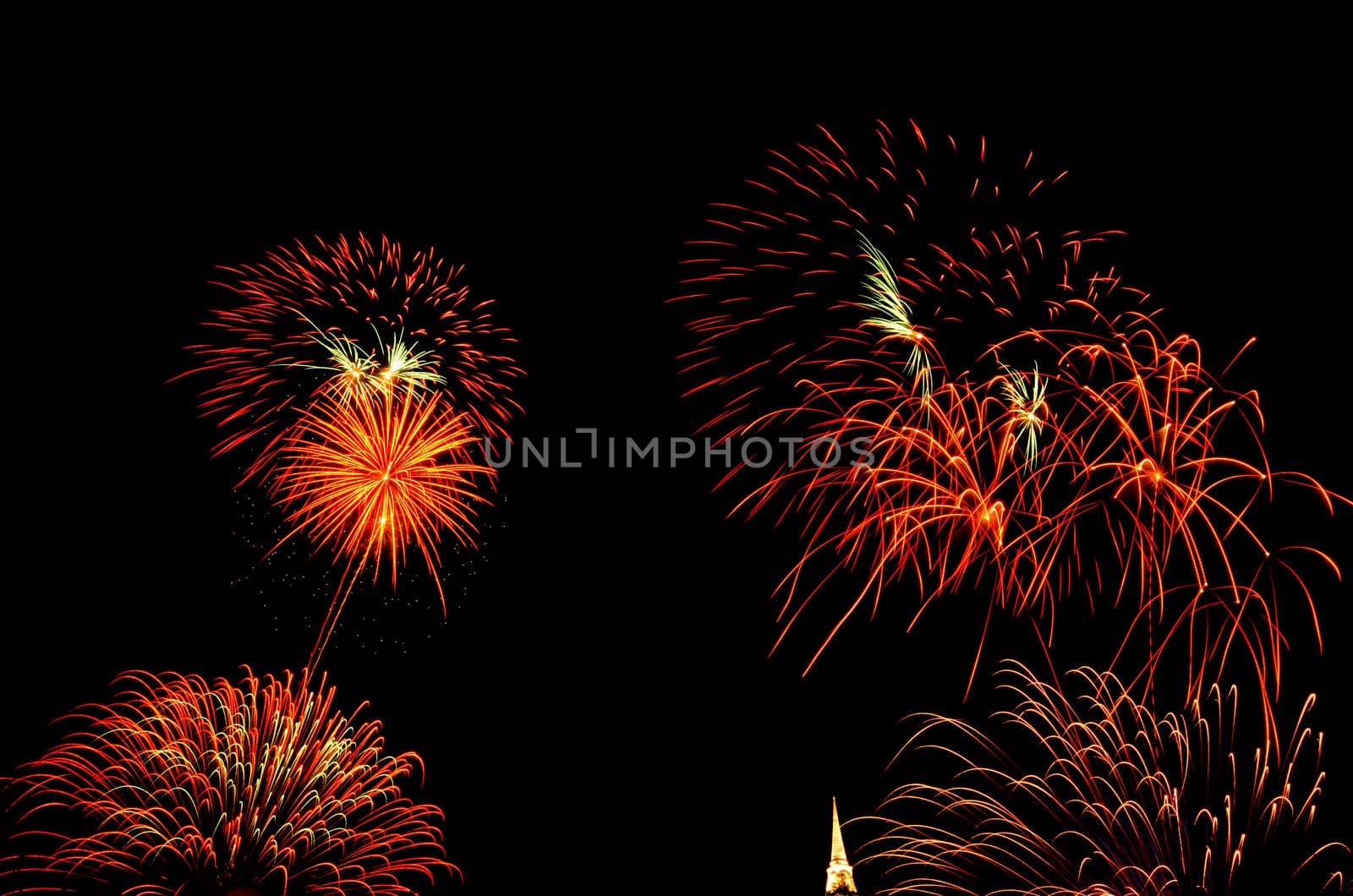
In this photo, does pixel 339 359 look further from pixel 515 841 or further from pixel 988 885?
pixel 515 841

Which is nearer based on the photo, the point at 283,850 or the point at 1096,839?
the point at 1096,839

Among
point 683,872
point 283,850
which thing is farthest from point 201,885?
point 683,872

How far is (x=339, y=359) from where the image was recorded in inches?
790

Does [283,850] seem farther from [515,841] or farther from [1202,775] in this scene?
[515,841]

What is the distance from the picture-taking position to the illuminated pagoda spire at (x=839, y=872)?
49938 millimetres

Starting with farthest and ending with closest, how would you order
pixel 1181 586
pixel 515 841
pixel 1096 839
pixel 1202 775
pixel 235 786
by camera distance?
pixel 515 841
pixel 235 786
pixel 1096 839
pixel 1202 775
pixel 1181 586

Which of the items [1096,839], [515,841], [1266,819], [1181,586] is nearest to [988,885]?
[1096,839]

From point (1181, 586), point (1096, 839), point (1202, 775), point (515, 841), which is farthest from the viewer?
point (515, 841)

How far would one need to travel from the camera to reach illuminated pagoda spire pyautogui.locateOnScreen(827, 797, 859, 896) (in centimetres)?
4994

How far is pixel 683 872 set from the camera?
48281 mm

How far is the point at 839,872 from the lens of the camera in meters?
50.7

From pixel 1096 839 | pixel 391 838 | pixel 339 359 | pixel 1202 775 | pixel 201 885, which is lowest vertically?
pixel 201 885

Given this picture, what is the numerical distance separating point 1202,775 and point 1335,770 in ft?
19.0

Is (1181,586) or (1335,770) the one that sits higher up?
(1181,586)
